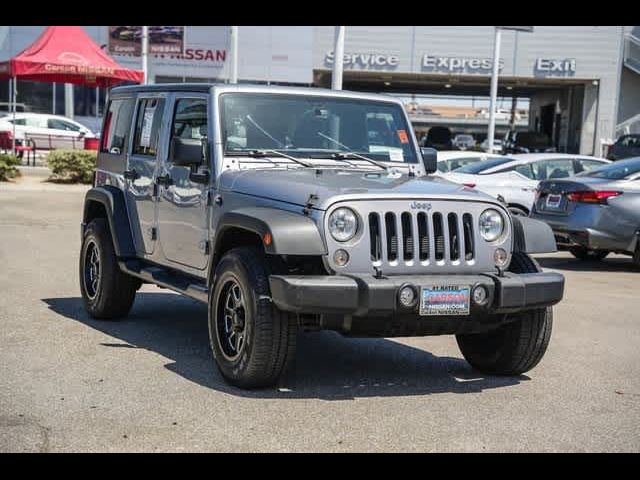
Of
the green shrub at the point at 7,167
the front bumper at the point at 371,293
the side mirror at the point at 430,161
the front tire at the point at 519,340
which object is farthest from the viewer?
the green shrub at the point at 7,167

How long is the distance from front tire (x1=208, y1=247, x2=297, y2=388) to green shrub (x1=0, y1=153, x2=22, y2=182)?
56.8 feet

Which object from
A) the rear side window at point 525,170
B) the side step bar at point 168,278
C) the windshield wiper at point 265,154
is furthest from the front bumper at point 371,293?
the rear side window at point 525,170

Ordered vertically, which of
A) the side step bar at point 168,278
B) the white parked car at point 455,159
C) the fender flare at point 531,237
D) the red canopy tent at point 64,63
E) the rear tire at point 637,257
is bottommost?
the rear tire at point 637,257

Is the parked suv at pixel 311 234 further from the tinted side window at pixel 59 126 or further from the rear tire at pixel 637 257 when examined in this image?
the tinted side window at pixel 59 126

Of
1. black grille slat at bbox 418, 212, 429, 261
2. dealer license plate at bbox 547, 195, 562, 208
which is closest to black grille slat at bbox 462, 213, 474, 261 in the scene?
black grille slat at bbox 418, 212, 429, 261

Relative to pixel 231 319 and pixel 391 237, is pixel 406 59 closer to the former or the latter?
pixel 231 319

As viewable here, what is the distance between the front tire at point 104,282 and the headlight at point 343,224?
9.90 feet

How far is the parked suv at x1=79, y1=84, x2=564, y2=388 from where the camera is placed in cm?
560

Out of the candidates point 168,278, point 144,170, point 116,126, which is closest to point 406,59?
point 116,126

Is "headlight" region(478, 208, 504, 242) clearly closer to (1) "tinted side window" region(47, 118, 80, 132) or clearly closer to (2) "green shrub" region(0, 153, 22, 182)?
(2) "green shrub" region(0, 153, 22, 182)

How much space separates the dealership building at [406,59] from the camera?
4097 cm

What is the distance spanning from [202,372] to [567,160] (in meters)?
10.4

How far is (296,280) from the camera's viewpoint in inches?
213
